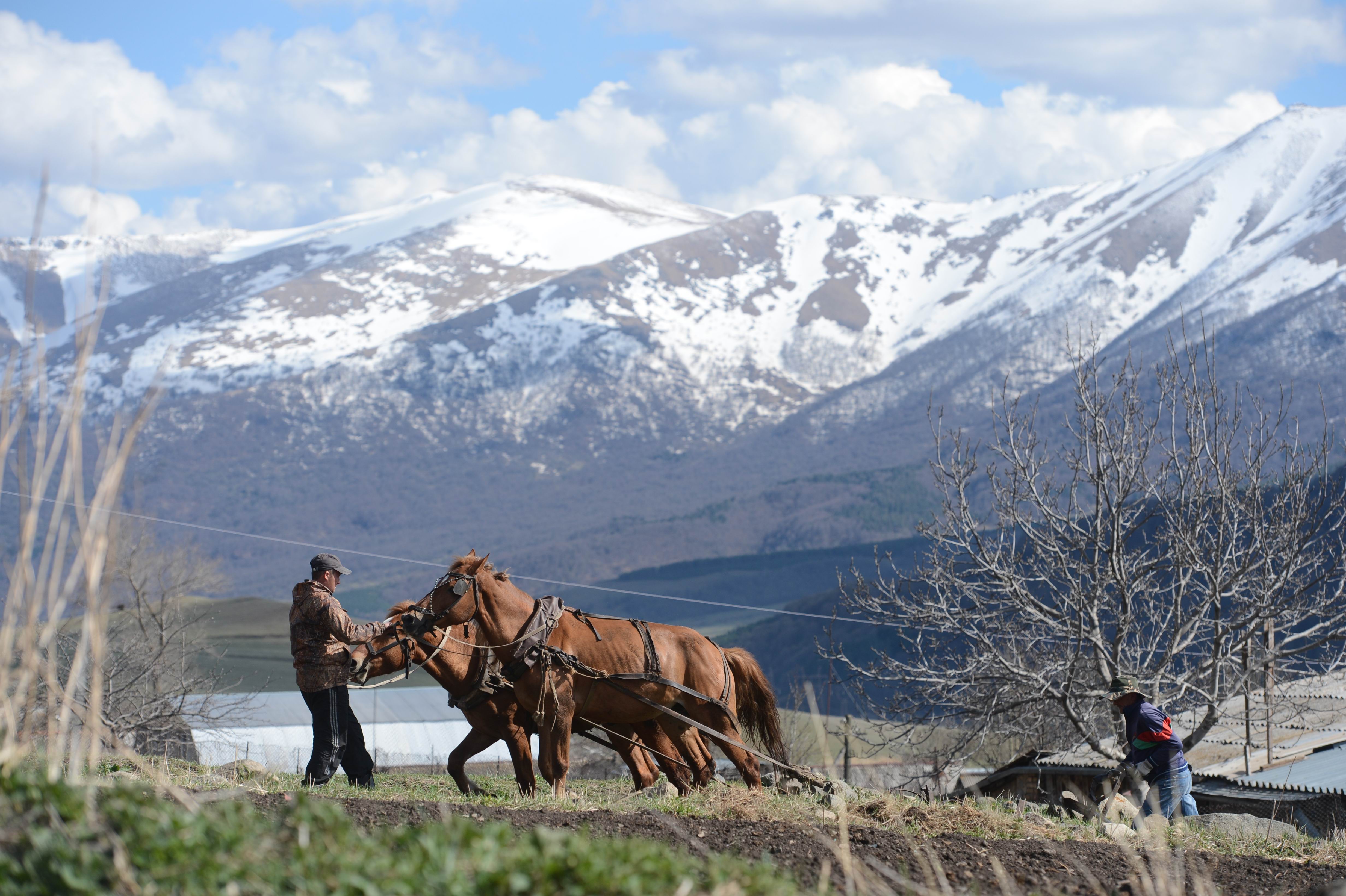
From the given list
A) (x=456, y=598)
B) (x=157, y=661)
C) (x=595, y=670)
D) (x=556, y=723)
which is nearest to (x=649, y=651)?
(x=595, y=670)

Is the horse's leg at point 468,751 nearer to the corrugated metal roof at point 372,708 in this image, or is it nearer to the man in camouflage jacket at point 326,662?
the man in camouflage jacket at point 326,662

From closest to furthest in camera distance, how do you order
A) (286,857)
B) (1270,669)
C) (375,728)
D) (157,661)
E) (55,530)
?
1. (286,857)
2. (55,530)
3. (1270,669)
4. (157,661)
5. (375,728)

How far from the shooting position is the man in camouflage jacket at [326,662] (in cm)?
954

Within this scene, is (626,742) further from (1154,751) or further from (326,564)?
(1154,751)

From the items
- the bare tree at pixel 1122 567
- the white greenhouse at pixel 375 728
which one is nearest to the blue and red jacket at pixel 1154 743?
the bare tree at pixel 1122 567

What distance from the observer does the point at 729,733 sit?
428 inches

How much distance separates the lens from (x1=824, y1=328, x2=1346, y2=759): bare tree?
16.2 meters

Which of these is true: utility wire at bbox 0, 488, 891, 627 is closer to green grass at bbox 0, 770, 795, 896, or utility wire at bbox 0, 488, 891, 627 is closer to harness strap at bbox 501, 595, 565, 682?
harness strap at bbox 501, 595, 565, 682

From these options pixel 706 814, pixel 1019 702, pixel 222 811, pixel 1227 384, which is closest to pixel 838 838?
pixel 706 814

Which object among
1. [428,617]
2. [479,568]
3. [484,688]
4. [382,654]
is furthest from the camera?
[484,688]

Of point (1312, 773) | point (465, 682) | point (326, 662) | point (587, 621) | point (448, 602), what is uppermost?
point (448, 602)

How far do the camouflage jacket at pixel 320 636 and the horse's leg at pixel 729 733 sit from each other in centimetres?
284

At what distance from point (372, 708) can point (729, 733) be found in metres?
40.1

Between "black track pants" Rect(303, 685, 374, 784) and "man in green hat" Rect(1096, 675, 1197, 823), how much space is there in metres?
5.92
